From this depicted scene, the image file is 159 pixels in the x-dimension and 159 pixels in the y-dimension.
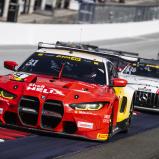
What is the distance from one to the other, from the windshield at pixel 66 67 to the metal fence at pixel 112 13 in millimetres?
34413

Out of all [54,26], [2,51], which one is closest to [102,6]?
[54,26]

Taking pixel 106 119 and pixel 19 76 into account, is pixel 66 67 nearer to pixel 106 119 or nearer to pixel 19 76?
pixel 19 76

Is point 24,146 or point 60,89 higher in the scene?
point 60,89

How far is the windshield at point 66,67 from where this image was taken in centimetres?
1149

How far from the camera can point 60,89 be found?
10383 millimetres

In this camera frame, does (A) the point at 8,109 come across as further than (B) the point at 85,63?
No

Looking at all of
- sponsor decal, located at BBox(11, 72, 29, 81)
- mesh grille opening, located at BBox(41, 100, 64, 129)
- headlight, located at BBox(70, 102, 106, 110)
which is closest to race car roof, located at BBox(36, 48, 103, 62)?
sponsor decal, located at BBox(11, 72, 29, 81)

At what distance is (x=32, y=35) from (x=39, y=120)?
76.6 ft

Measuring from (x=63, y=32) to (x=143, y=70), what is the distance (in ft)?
60.6

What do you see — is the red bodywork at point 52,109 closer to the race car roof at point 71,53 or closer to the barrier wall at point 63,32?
the race car roof at point 71,53

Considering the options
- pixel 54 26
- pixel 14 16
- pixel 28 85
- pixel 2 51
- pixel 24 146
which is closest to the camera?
pixel 24 146

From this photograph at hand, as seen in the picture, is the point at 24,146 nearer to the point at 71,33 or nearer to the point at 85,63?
the point at 85,63

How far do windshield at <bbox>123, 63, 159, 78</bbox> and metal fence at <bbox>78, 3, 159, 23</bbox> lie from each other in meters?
27.6

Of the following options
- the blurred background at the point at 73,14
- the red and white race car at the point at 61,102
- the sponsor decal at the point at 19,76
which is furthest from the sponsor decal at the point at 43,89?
the blurred background at the point at 73,14
